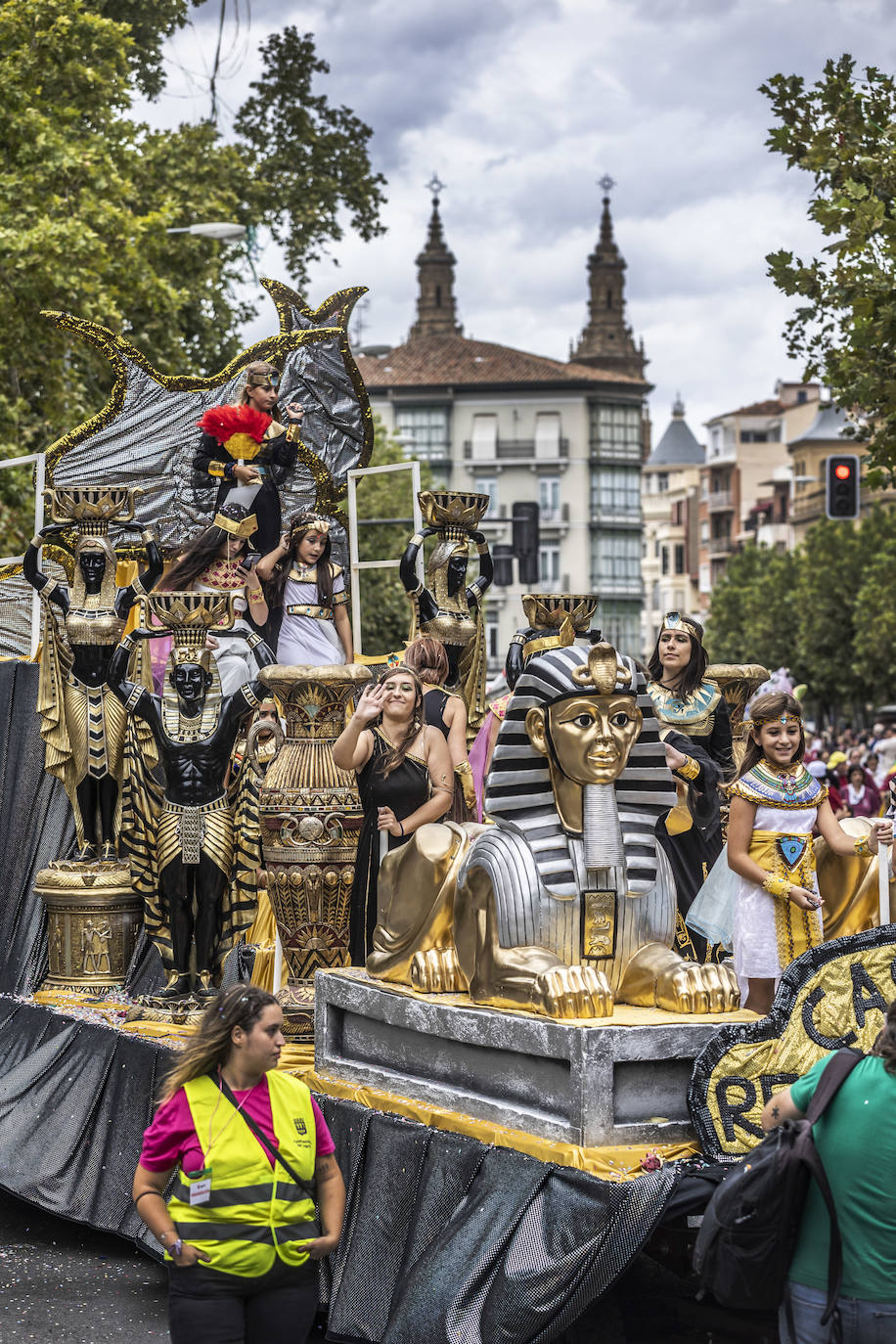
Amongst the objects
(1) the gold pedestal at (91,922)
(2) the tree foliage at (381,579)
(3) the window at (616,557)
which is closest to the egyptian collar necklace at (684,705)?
(1) the gold pedestal at (91,922)

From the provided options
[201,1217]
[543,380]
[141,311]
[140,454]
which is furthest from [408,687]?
[543,380]

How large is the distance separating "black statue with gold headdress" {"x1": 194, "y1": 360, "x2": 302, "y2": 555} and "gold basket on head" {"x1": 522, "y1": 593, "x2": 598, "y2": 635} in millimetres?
1724

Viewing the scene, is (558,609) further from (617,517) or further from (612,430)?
(617,517)

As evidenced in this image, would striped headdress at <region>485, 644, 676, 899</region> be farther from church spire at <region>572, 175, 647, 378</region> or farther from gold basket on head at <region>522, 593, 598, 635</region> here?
church spire at <region>572, 175, 647, 378</region>

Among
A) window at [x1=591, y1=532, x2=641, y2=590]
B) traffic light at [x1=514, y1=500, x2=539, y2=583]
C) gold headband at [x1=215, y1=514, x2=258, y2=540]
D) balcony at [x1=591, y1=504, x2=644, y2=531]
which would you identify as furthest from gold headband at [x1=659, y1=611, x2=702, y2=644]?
window at [x1=591, y1=532, x2=641, y2=590]

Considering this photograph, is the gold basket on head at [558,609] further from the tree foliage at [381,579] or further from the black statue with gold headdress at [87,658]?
the tree foliage at [381,579]

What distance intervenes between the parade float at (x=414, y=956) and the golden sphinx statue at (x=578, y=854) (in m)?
0.01

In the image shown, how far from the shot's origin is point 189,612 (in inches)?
289

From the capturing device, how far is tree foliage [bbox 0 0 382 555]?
18078 mm

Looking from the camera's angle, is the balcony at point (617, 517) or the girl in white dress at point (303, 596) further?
the balcony at point (617, 517)

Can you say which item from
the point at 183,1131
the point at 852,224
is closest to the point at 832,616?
the point at 852,224

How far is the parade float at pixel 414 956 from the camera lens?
5180 mm

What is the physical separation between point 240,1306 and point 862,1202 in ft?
4.74

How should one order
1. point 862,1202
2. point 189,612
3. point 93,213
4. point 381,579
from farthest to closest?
point 381,579 → point 93,213 → point 189,612 → point 862,1202
